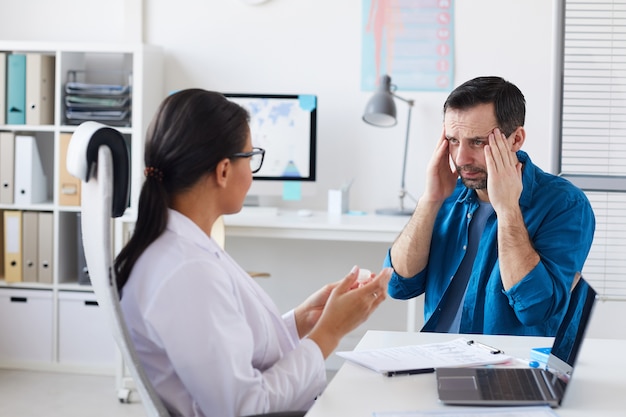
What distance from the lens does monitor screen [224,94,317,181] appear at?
4148 millimetres

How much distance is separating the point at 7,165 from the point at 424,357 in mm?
2865

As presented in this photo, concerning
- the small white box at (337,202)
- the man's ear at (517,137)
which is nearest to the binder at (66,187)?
the small white box at (337,202)

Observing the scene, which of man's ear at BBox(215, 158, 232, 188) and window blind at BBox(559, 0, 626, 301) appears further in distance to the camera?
window blind at BBox(559, 0, 626, 301)

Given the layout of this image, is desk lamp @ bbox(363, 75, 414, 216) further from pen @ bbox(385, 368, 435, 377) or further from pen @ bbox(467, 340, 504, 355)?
pen @ bbox(385, 368, 435, 377)

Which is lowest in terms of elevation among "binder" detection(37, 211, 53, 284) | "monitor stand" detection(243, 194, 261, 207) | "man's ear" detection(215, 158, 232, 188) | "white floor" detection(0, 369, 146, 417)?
"white floor" detection(0, 369, 146, 417)

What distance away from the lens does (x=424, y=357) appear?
6.25 ft

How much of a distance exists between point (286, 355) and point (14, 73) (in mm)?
2968

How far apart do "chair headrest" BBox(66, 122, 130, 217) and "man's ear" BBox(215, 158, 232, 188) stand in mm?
200

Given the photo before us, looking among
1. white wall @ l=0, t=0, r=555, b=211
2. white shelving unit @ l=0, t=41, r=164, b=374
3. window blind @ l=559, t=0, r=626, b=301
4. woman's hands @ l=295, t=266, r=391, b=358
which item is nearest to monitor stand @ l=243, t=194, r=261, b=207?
white wall @ l=0, t=0, r=555, b=211

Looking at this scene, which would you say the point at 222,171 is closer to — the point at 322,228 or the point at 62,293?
the point at 322,228

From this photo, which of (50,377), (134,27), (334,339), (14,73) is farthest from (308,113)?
(334,339)

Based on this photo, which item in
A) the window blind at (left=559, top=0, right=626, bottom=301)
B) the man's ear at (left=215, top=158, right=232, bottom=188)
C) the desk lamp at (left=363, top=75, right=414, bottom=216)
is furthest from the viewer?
the desk lamp at (left=363, top=75, right=414, bottom=216)

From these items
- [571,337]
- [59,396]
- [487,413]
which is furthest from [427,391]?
[59,396]

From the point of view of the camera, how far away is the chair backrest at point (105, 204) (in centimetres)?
143
